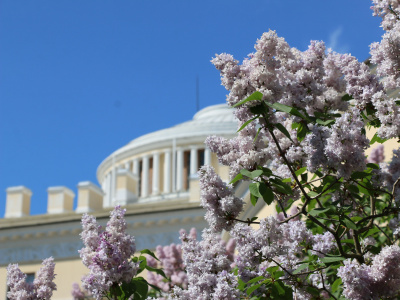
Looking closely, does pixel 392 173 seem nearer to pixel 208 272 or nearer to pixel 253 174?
pixel 253 174

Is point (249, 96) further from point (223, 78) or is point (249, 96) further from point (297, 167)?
point (297, 167)

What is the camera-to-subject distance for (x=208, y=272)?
14.5ft

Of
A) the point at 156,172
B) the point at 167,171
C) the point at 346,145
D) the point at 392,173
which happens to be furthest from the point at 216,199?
the point at 156,172

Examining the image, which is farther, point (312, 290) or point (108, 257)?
point (312, 290)

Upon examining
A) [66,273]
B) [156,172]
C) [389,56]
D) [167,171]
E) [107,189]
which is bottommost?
[389,56]

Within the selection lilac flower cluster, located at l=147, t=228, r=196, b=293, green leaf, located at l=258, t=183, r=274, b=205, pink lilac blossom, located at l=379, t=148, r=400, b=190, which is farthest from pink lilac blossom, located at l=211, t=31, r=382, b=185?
lilac flower cluster, located at l=147, t=228, r=196, b=293

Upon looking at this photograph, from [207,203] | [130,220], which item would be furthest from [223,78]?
[130,220]

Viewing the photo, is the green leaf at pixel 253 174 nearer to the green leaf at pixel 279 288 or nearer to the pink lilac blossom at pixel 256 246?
the pink lilac blossom at pixel 256 246

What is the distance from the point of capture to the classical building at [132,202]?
27.6 m

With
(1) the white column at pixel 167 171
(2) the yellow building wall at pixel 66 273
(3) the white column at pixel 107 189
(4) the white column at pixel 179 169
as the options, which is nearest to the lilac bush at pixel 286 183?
(2) the yellow building wall at pixel 66 273

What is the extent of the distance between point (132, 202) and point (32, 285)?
3150 cm

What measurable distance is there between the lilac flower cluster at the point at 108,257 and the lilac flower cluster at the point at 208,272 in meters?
0.35

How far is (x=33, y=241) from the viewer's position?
28984mm

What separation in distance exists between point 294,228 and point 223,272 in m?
0.84
